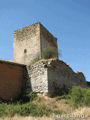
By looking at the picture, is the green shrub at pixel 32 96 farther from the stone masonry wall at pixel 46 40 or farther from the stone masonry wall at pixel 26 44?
the stone masonry wall at pixel 46 40

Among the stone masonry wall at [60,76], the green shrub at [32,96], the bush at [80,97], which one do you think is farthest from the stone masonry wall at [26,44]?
the bush at [80,97]

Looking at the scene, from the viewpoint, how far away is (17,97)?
1446 centimetres

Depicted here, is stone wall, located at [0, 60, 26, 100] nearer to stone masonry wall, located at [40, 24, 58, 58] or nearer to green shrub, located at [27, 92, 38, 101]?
green shrub, located at [27, 92, 38, 101]

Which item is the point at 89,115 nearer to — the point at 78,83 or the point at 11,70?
the point at 11,70

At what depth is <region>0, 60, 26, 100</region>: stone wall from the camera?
1373 cm

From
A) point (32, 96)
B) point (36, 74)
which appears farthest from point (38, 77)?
point (32, 96)

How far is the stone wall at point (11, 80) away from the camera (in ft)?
45.0

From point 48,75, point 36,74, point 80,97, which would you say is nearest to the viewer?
point 80,97

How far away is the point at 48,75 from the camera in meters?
13.8

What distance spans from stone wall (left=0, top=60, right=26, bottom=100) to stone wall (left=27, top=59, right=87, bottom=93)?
891mm

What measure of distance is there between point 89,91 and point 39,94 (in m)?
3.88

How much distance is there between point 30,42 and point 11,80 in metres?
6.31

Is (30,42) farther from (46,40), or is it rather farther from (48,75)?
(48,75)

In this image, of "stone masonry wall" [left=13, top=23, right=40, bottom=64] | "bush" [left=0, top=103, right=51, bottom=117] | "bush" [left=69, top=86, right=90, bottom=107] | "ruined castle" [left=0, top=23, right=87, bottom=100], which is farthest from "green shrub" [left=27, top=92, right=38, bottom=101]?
"stone masonry wall" [left=13, top=23, right=40, bottom=64]
